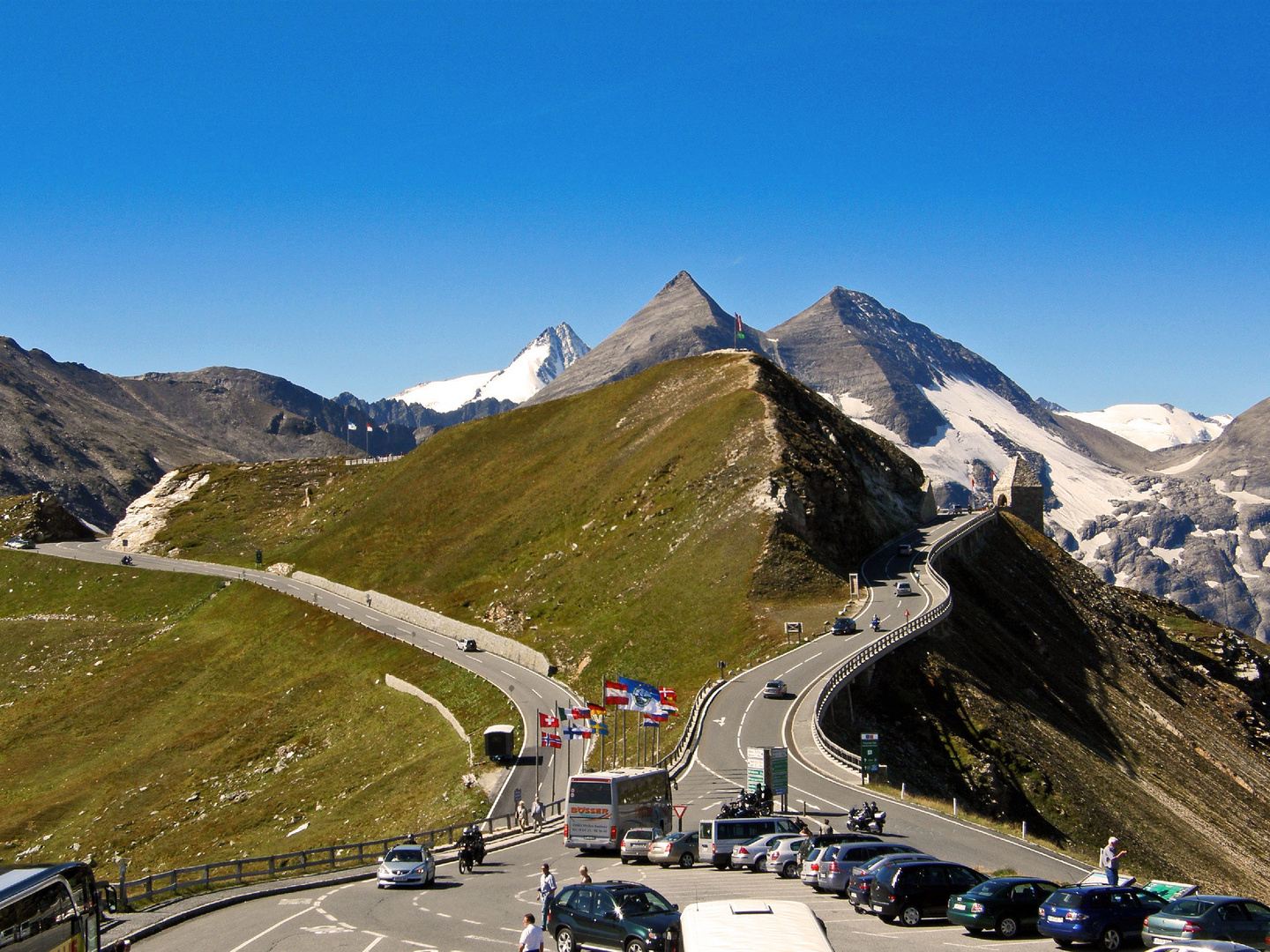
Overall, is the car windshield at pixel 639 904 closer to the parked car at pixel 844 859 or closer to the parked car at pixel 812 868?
the parked car at pixel 844 859

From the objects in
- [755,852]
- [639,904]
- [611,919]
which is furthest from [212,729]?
[639,904]

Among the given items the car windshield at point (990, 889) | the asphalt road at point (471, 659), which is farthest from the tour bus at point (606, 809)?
the car windshield at point (990, 889)

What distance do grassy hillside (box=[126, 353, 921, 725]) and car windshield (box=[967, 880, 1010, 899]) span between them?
51225 mm

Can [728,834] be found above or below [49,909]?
below

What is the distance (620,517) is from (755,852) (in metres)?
81.1

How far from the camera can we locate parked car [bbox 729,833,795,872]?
117 ft

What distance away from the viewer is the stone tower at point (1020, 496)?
168000 millimetres

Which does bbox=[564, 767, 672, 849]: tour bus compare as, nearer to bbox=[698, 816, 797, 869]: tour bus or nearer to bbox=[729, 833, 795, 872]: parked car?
bbox=[698, 816, 797, 869]: tour bus

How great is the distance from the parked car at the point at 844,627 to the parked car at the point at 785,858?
47983mm

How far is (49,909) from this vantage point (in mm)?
21859

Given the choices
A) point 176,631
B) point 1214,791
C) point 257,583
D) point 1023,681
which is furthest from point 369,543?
point 1214,791

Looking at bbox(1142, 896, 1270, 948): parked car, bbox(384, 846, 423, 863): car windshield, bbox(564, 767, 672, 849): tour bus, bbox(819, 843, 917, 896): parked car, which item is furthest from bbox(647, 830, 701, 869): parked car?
bbox(1142, 896, 1270, 948): parked car

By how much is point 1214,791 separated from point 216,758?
80.7 m

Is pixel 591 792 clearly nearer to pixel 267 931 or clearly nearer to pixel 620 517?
pixel 267 931
